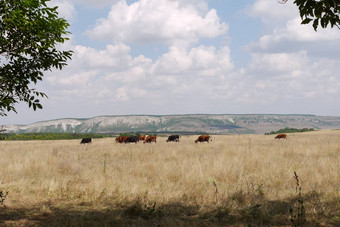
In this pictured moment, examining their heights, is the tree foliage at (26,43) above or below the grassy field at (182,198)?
above

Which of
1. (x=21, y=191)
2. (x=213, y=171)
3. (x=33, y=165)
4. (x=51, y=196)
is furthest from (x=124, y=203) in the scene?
(x=33, y=165)

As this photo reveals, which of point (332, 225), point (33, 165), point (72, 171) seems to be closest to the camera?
point (332, 225)

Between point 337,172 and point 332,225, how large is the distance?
477cm

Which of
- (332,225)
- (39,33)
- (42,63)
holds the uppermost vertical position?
(39,33)

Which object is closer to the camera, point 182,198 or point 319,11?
point 319,11

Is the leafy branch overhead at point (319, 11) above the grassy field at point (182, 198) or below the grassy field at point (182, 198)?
above

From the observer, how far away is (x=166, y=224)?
17.4 ft

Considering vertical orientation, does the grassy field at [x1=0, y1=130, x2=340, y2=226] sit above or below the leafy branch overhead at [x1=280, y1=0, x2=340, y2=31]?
below

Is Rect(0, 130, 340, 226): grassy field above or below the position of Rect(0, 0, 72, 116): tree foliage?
below

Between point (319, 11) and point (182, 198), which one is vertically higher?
point (319, 11)

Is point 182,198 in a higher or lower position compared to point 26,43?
lower

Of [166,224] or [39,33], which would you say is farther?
[166,224]

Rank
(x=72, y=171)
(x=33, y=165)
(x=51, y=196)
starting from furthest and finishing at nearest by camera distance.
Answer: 1. (x=33, y=165)
2. (x=72, y=171)
3. (x=51, y=196)

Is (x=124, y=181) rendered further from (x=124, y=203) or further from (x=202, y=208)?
(x=202, y=208)
